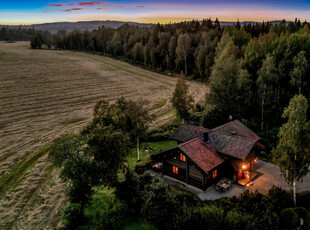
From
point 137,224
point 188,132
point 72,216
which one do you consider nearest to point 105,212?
point 72,216

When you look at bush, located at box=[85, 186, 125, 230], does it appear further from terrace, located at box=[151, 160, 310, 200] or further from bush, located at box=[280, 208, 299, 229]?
bush, located at box=[280, 208, 299, 229]

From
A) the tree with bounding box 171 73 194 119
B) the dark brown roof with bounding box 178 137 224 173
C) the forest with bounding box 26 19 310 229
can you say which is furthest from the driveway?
the tree with bounding box 171 73 194 119

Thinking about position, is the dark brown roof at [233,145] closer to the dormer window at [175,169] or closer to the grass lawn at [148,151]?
the dormer window at [175,169]

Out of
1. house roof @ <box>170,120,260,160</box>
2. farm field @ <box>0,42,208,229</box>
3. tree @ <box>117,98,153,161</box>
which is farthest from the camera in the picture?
tree @ <box>117,98,153,161</box>

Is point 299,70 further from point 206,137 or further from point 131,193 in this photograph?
point 131,193

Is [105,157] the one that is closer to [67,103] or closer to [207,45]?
[67,103]

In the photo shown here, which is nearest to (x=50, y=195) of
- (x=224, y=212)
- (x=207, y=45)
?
(x=224, y=212)
